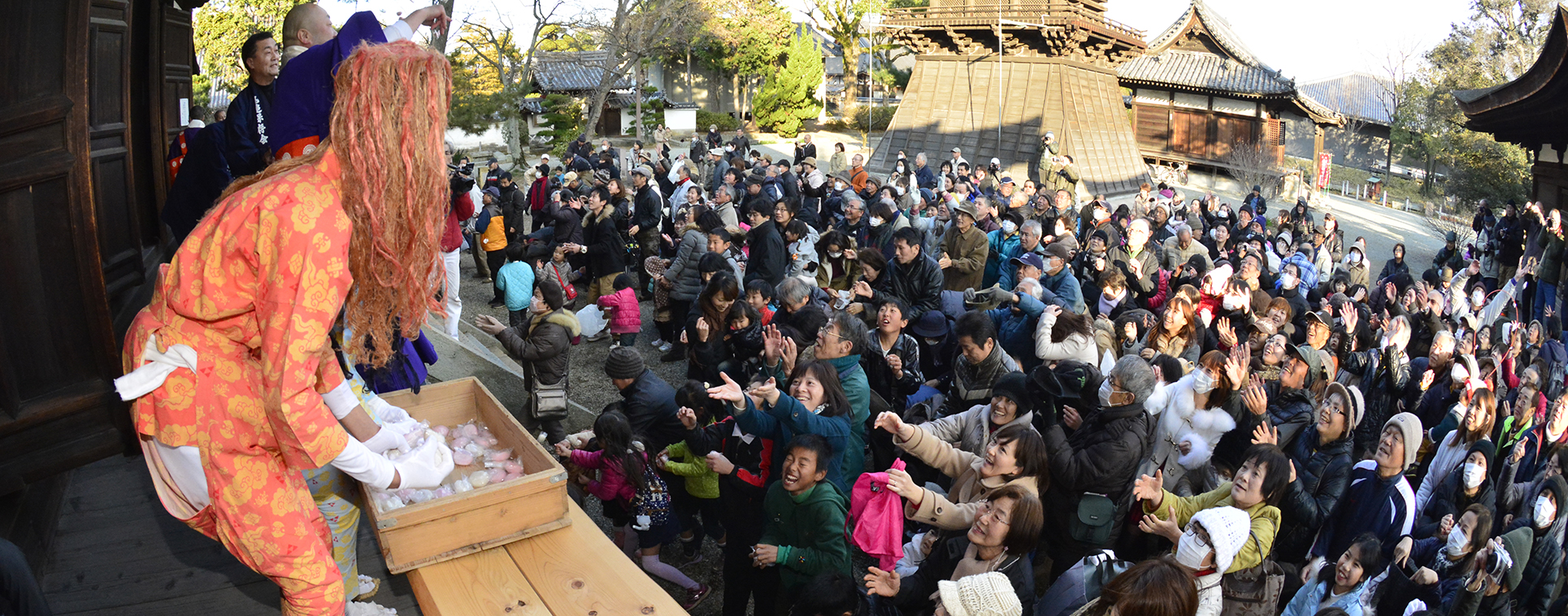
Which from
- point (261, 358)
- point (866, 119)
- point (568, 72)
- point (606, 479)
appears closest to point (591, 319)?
point (606, 479)

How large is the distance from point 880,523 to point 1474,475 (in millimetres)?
2801

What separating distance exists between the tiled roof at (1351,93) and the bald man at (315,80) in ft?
148

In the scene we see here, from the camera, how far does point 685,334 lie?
6.70m

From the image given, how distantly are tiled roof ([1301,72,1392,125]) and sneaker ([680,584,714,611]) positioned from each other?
4345cm

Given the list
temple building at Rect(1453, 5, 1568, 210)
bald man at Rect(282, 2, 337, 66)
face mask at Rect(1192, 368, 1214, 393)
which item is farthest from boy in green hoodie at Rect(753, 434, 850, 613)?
temple building at Rect(1453, 5, 1568, 210)

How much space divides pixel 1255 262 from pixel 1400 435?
140 inches

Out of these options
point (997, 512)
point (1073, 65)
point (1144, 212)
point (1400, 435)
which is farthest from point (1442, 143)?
point (997, 512)

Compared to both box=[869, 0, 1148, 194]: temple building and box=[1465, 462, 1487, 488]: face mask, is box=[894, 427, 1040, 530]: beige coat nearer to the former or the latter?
A: box=[1465, 462, 1487, 488]: face mask

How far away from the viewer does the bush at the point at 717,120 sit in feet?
123

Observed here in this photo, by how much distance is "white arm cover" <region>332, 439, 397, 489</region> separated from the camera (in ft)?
6.59

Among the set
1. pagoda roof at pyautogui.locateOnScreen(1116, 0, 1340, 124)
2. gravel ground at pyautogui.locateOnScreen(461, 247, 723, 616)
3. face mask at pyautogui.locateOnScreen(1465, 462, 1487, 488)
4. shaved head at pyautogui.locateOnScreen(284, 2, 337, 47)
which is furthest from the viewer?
pagoda roof at pyautogui.locateOnScreen(1116, 0, 1340, 124)

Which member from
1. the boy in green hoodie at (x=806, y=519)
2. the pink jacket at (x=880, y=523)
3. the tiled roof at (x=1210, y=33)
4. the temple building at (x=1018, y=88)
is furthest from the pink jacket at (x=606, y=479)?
the tiled roof at (x=1210, y=33)

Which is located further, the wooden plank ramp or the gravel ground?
the gravel ground

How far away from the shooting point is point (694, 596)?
4.59 metres
